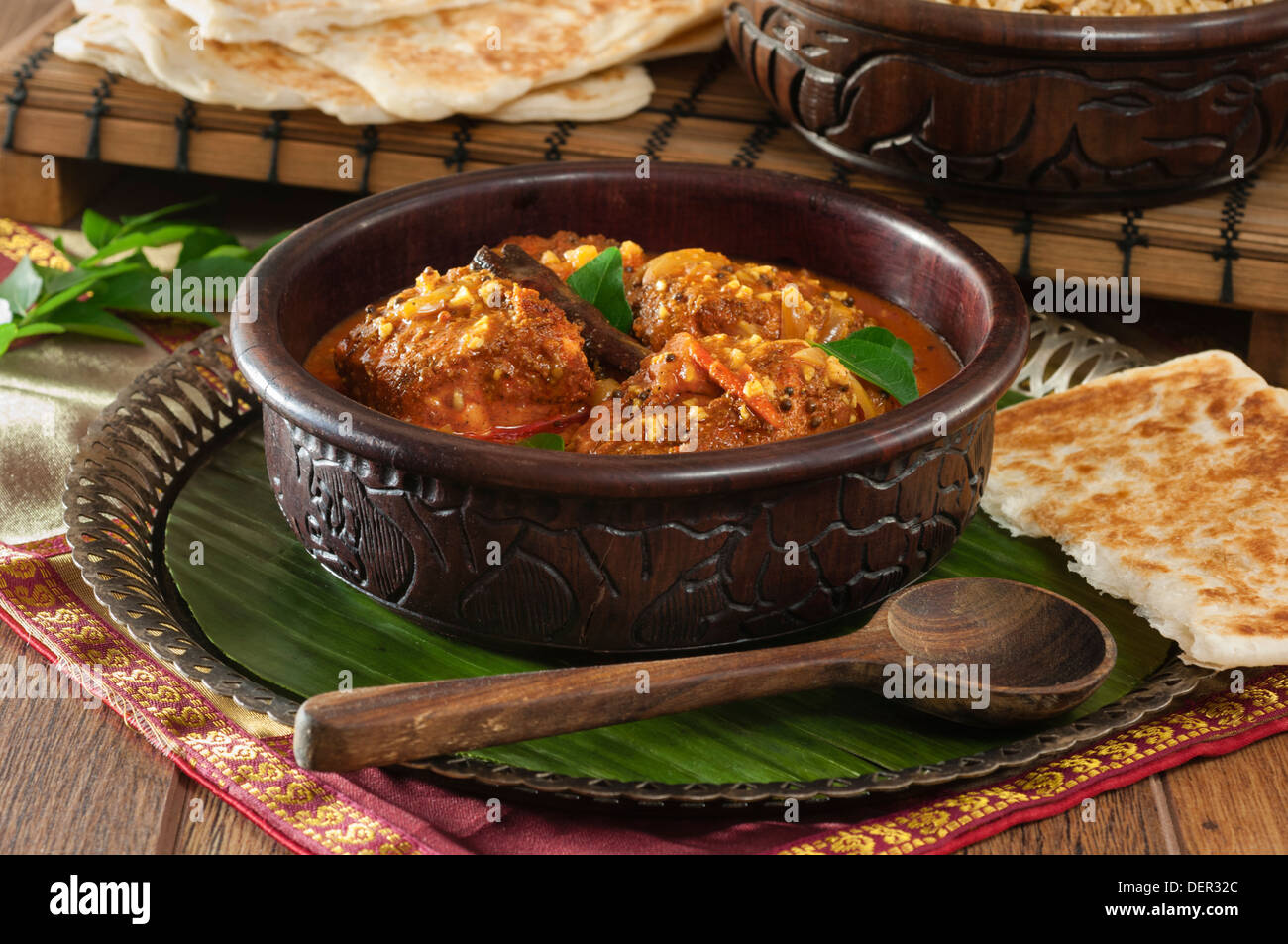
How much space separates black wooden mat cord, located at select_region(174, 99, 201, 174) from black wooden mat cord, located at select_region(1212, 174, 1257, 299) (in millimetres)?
2894

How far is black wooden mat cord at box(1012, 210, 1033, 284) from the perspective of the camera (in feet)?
12.4

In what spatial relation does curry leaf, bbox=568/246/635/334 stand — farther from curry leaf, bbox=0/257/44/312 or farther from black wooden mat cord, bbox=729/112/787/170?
curry leaf, bbox=0/257/44/312

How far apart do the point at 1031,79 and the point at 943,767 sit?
5.92 feet

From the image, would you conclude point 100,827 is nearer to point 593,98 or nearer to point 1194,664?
point 1194,664

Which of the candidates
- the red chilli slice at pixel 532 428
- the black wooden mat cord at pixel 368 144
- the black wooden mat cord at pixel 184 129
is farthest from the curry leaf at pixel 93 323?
the red chilli slice at pixel 532 428

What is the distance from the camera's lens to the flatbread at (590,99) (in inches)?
162

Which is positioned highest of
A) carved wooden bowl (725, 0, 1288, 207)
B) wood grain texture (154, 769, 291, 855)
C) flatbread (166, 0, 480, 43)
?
carved wooden bowl (725, 0, 1288, 207)

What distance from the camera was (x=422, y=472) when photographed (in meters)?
2.29

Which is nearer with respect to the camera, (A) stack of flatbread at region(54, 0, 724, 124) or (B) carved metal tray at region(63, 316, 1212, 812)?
(B) carved metal tray at region(63, 316, 1212, 812)

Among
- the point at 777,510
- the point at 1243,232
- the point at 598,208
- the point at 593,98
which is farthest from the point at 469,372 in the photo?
the point at 1243,232

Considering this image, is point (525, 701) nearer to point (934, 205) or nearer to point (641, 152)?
point (934, 205)

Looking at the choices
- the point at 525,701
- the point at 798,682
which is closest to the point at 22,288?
the point at 525,701

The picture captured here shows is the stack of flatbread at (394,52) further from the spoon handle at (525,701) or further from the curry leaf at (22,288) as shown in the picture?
the spoon handle at (525,701)

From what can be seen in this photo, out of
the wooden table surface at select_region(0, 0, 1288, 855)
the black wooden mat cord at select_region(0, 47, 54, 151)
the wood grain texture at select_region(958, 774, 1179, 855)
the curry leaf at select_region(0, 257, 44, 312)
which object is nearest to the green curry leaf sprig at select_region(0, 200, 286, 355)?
the curry leaf at select_region(0, 257, 44, 312)
